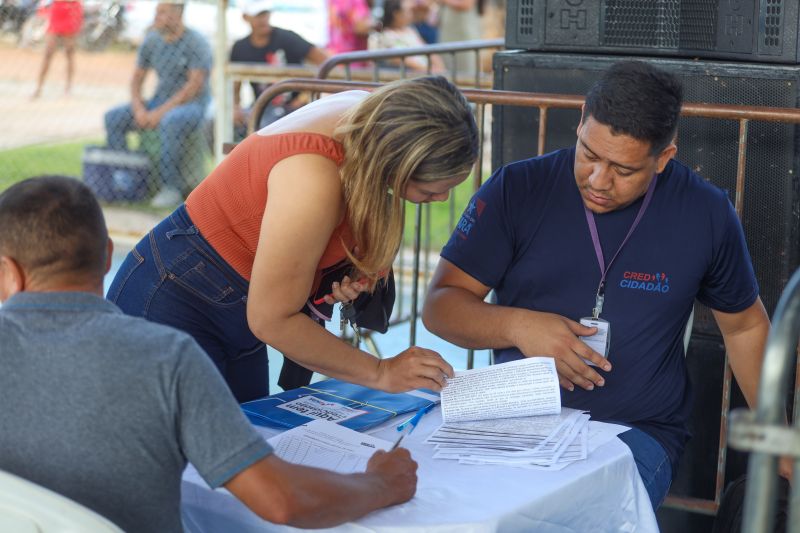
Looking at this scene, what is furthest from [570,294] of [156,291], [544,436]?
[156,291]

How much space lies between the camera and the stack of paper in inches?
88.7

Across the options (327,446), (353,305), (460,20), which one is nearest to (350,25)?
(460,20)

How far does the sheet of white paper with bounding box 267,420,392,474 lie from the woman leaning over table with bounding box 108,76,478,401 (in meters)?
0.19

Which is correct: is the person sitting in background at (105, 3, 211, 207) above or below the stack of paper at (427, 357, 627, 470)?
above

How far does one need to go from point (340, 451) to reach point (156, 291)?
0.66 metres

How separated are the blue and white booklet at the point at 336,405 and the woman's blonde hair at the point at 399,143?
16.2 inches

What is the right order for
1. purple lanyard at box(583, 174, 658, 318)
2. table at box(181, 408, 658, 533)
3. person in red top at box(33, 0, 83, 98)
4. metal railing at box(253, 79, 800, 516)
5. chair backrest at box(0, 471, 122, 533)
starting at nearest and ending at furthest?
chair backrest at box(0, 471, 122, 533)
table at box(181, 408, 658, 533)
purple lanyard at box(583, 174, 658, 318)
metal railing at box(253, 79, 800, 516)
person in red top at box(33, 0, 83, 98)

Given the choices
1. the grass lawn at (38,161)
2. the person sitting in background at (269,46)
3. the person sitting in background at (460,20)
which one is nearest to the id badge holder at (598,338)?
the person sitting in background at (269,46)

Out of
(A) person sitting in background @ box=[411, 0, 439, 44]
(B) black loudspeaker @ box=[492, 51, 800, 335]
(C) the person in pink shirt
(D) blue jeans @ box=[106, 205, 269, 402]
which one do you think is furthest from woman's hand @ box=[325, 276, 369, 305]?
(A) person sitting in background @ box=[411, 0, 439, 44]

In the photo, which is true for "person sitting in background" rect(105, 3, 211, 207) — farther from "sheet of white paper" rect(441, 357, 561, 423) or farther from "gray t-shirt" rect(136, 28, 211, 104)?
"sheet of white paper" rect(441, 357, 561, 423)

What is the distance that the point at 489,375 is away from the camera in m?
2.42

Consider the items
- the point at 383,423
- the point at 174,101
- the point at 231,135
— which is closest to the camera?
the point at 383,423

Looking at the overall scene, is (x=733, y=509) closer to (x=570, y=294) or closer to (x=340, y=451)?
(x=570, y=294)

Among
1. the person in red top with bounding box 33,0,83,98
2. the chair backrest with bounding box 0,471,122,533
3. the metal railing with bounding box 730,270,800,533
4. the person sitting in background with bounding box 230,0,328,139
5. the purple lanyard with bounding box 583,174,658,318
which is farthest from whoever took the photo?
the person in red top with bounding box 33,0,83,98
